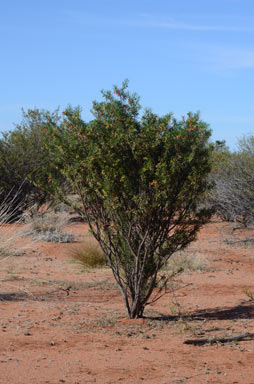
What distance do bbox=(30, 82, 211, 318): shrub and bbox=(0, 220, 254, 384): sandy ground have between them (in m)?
0.81

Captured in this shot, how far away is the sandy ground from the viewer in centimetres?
479

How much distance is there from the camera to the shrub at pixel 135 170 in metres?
6.40

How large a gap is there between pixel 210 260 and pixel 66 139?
7.53 m

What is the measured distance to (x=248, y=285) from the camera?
9.98 metres

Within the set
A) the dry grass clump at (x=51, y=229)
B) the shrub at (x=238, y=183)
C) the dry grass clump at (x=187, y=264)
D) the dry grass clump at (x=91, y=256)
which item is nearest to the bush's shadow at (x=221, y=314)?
the dry grass clump at (x=187, y=264)

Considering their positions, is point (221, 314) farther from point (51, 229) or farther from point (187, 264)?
point (51, 229)

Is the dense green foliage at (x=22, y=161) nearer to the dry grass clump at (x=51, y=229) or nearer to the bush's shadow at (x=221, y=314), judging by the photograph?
the dry grass clump at (x=51, y=229)

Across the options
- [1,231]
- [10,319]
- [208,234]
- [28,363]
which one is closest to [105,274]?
[1,231]

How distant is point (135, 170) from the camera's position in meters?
6.64

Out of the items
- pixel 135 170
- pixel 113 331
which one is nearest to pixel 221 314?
pixel 113 331

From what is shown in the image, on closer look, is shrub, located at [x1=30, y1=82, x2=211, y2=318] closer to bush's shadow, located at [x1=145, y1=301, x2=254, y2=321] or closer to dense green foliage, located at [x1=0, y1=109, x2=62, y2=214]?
bush's shadow, located at [x1=145, y1=301, x2=254, y2=321]

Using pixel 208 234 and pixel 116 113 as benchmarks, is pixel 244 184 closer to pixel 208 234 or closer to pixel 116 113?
pixel 208 234

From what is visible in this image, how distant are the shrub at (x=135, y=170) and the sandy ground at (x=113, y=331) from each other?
0.81 meters

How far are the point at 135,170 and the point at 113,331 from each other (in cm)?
210
